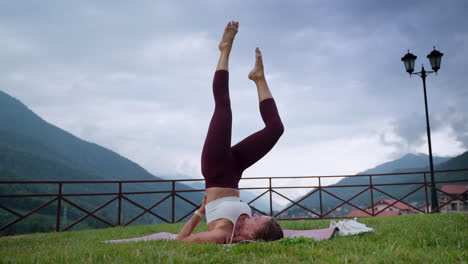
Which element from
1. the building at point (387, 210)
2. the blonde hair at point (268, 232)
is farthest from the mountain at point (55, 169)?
the blonde hair at point (268, 232)

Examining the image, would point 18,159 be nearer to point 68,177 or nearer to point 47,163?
point 47,163

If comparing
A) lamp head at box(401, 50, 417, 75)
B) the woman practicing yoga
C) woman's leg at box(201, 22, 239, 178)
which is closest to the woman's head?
the woman practicing yoga

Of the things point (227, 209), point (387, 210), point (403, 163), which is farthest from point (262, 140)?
point (403, 163)

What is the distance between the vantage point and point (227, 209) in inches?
118

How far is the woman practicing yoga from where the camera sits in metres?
2.86

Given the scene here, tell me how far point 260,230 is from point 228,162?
2.39 feet

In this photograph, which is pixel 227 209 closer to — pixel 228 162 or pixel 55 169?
pixel 228 162

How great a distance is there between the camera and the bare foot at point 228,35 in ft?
11.6

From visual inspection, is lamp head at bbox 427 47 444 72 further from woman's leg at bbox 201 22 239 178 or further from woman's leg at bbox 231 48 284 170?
woman's leg at bbox 201 22 239 178

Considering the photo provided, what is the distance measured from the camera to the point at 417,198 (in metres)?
58.0

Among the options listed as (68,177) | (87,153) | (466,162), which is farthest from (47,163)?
(466,162)

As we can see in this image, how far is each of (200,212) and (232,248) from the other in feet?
3.98

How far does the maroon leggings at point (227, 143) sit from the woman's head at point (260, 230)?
0.44 m

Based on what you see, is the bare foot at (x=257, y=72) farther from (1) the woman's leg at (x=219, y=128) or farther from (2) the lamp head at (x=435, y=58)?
(2) the lamp head at (x=435, y=58)
